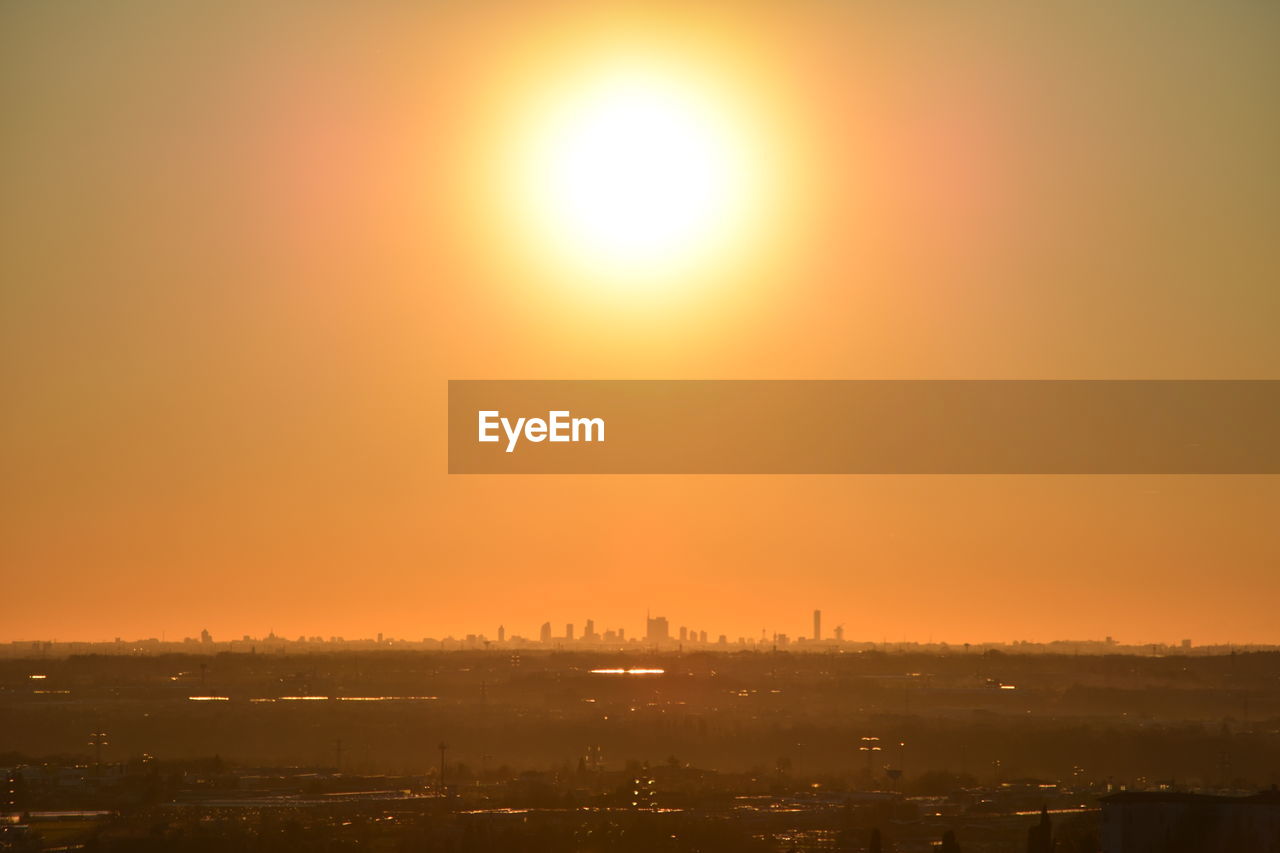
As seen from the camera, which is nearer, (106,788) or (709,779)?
(106,788)

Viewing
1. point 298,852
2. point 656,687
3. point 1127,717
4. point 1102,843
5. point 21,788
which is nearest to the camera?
point 1102,843

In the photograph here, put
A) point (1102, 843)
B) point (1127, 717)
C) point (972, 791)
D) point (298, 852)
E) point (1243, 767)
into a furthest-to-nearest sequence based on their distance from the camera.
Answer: point (1127, 717) → point (1243, 767) → point (972, 791) → point (298, 852) → point (1102, 843)

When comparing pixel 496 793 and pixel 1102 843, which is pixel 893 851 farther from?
pixel 496 793

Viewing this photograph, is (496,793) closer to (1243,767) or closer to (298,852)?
(298,852)

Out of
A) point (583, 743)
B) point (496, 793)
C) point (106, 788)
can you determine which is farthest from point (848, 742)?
point (106, 788)

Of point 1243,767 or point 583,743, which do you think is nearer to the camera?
point 1243,767

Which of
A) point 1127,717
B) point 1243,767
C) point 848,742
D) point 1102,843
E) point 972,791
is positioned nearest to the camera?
point 1102,843

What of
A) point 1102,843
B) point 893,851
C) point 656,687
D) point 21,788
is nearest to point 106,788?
point 21,788

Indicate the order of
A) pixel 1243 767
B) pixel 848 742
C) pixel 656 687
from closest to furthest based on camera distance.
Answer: pixel 1243 767 → pixel 848 742 → pixel 656 687
